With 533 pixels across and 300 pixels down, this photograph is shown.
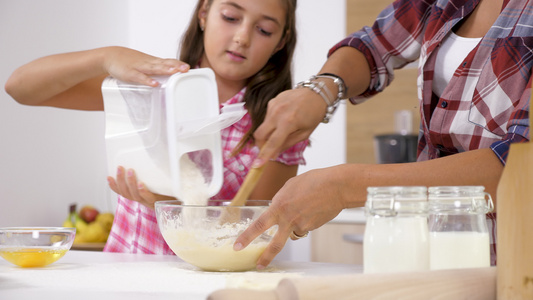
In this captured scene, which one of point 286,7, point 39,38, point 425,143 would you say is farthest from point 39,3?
point 425,143

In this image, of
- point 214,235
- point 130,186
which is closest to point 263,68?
point 130,186

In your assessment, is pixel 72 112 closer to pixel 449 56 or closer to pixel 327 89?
pixel 327 89

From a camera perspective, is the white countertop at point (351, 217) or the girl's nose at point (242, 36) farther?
the white countertop at point (351, 217)

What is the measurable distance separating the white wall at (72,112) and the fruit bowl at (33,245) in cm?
173

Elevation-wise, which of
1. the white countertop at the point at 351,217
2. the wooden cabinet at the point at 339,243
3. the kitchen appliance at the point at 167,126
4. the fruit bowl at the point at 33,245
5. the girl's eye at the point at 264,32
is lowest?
the wooden cabinet at the point at 339,243

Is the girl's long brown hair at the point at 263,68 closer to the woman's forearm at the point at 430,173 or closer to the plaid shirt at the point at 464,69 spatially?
the plaid shirt at the point at 464,69

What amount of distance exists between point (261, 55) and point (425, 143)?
511 millimetres

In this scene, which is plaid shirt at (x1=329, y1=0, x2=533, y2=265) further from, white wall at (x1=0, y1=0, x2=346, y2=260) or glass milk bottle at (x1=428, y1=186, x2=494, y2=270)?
white wall at (x1=0, y1=0, x2=346, y2=260)

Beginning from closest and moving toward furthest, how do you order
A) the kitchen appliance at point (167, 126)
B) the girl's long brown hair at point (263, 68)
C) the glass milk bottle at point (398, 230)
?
1. the glass milk bottle at point (398, 230)
2. the kitchen appliance at point (167, 126)
3. the girl's long brown hair at point (263, 68)

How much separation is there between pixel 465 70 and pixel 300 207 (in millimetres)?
459

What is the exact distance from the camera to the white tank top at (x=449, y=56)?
1.25 metres

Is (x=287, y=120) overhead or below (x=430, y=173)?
overhead

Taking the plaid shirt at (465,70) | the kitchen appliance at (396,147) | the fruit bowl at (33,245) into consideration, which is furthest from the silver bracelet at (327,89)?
the kitchen appliance at (396,147)

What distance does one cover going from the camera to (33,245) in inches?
45.2
